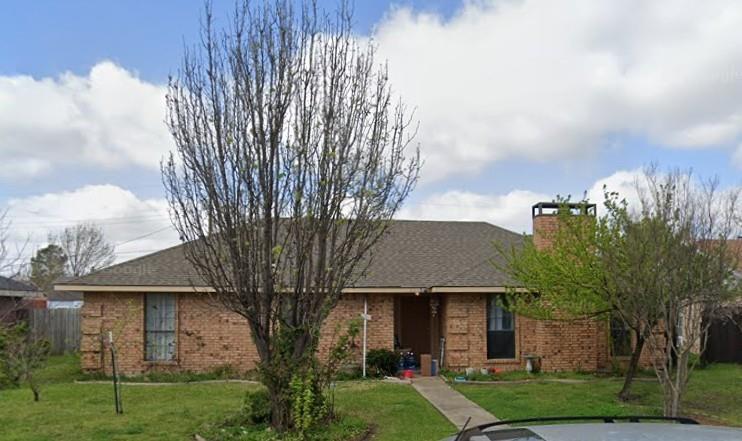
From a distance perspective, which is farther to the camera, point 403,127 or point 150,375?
point 150,375

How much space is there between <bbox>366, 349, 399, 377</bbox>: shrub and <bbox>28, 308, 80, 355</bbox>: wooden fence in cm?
1089

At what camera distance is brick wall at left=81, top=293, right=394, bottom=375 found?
15438 mm

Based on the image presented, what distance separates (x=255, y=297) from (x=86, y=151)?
1230cm

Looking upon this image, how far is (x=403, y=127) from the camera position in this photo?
31.7ft

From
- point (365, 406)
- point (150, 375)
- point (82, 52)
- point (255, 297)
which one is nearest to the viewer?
point (255, 297)

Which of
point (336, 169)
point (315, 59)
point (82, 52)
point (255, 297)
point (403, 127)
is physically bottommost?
point (255, 297)

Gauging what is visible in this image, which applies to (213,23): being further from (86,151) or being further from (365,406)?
(86,151)

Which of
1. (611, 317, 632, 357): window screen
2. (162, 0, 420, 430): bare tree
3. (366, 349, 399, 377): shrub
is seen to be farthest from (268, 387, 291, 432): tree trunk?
(611, 317, 632, 357): window screen

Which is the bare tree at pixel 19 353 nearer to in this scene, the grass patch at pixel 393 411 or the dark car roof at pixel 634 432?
the grass patch at pixel 393 411

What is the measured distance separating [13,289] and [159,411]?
12.9 meters

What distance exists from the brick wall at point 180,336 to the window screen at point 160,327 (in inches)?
6.1

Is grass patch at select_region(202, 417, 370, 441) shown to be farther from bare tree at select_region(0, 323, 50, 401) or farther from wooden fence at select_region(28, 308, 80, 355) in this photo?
wooden fence at select_region(28, 308, 80, 355)

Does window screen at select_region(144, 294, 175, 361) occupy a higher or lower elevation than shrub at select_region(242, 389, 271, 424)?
higher

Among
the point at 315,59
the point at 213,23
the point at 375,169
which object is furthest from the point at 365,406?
the point at 213,23
